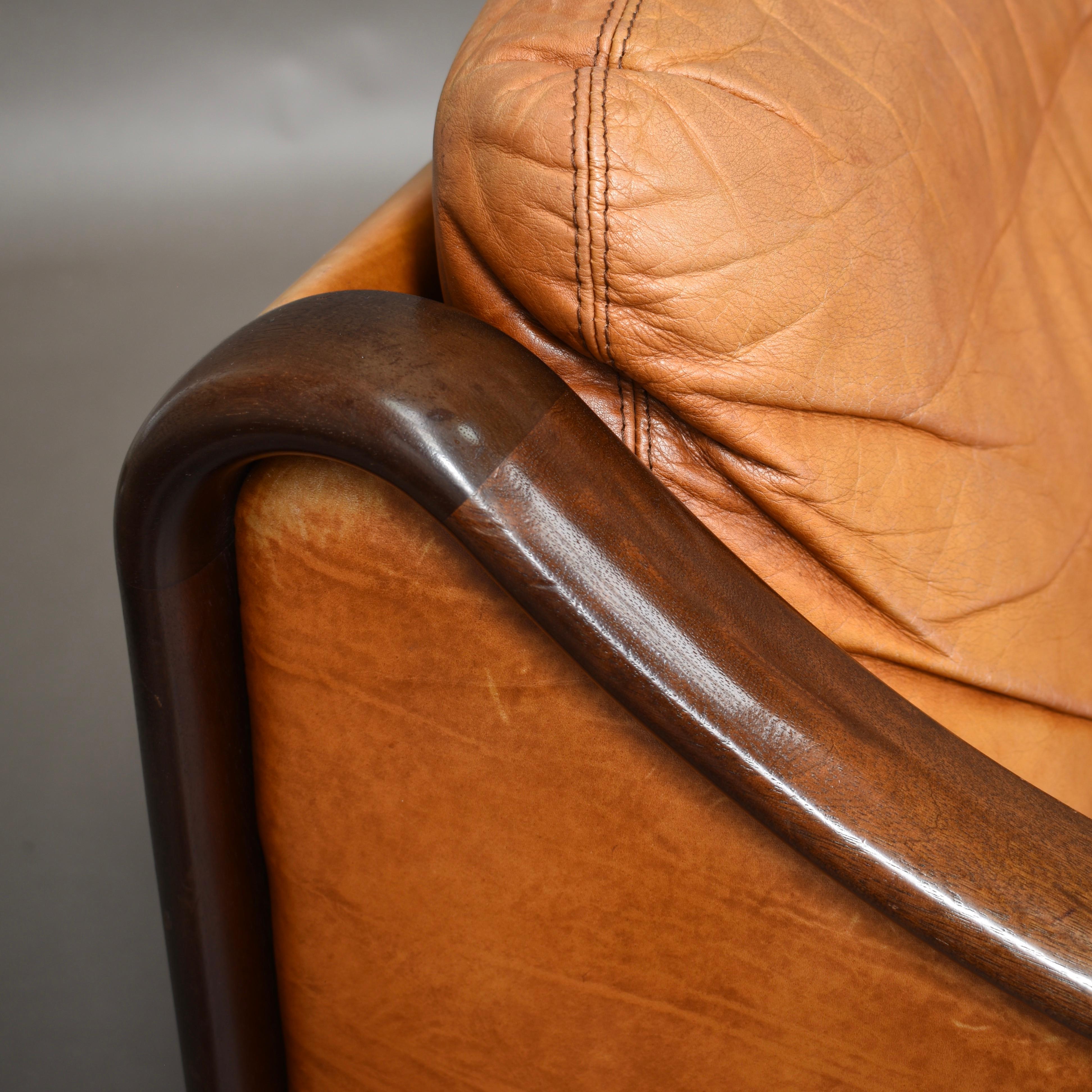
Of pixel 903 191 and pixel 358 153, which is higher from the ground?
pixel 903 191

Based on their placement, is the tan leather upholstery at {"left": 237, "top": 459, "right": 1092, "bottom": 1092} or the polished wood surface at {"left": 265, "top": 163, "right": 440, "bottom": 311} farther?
the polished wood surface at {"left": 265, "top": 163, "right": 440, "bottom": 311}

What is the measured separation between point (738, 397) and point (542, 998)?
398 millimetres

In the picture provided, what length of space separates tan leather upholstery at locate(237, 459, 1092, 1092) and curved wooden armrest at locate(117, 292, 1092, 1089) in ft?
0.16

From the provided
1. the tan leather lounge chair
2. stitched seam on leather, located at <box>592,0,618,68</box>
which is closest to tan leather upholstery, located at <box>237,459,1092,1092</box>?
the tan leather lounge chair

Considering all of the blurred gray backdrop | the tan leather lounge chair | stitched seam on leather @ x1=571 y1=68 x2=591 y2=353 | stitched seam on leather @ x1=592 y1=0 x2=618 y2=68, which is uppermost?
stitched seam on leather @ x1=592 y1=0 x2=618 y2=68

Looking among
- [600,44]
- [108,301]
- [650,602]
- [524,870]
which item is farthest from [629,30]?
[108,301]

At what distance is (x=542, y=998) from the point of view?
0.66m

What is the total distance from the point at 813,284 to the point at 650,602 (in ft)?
0.73

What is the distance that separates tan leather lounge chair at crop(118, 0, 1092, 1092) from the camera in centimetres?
50

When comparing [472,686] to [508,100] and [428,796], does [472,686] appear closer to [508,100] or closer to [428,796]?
[428,796]

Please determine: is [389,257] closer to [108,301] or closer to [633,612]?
[633,612]

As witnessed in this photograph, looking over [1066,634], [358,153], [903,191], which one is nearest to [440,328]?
[903,191]

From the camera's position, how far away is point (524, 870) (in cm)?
62

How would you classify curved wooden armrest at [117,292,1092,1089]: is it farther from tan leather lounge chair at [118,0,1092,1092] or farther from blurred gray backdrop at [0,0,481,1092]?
blurred gray backdrop at [0,0,481,1092]
